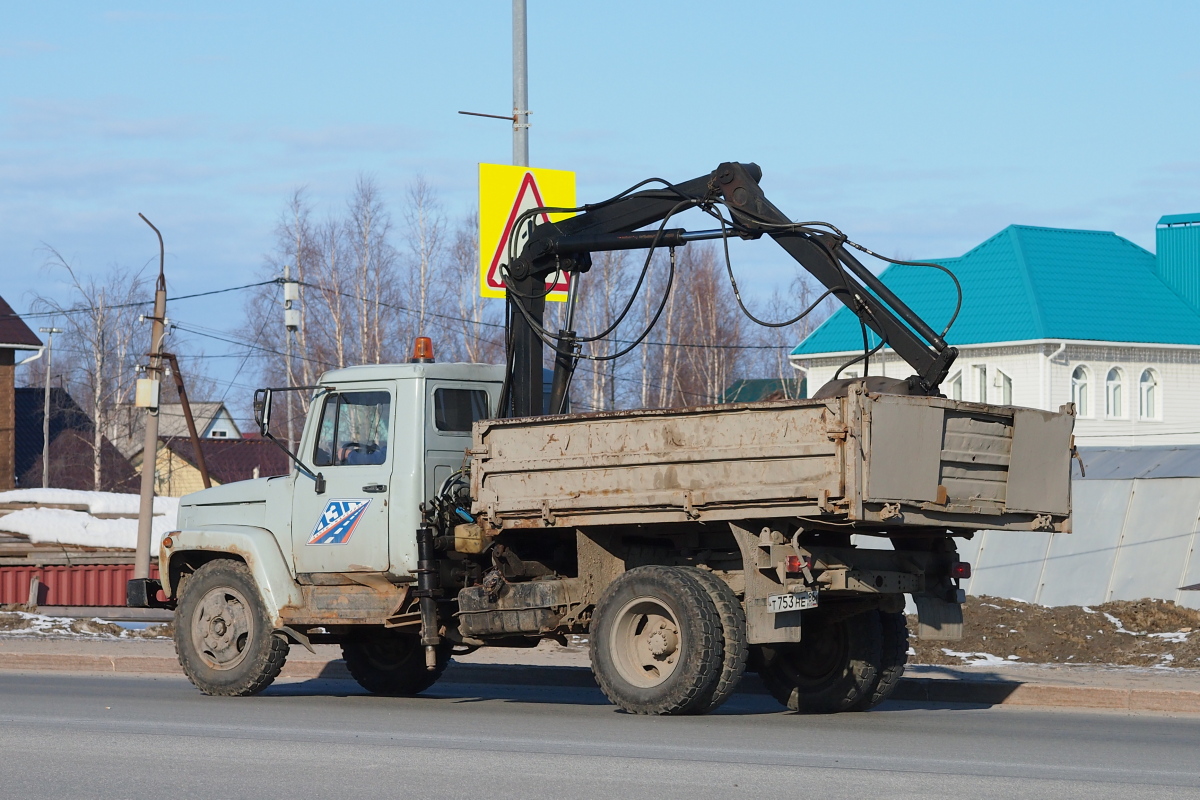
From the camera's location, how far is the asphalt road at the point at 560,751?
24.6 ft

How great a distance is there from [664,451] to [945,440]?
73.4 inches

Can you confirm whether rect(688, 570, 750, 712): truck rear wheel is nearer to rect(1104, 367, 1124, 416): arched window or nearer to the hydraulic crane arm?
the hydraulic crane arm

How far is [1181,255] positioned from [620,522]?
41961mm

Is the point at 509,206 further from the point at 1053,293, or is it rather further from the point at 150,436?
the point at 1053,293

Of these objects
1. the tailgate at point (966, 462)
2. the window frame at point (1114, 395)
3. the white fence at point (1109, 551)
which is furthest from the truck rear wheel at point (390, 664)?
the window frame at point (1114, 395)

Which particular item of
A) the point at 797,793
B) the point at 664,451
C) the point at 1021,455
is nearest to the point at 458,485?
the point at 664,451

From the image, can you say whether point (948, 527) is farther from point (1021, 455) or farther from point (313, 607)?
point (313, 607)

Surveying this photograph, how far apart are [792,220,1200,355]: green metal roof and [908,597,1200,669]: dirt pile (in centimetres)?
2591

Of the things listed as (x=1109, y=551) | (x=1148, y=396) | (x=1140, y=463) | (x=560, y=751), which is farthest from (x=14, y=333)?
(x=560, y=751)

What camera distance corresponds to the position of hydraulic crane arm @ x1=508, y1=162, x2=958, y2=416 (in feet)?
38.1

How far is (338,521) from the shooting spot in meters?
12.5

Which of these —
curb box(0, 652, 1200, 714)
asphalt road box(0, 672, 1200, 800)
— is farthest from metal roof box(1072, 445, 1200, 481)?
asphalt road box(0, 672, 1200, 800)

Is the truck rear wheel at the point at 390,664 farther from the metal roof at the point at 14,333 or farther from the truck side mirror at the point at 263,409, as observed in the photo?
the metal roof at the point at 14,333

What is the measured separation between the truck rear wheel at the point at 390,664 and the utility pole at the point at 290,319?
15455mm
